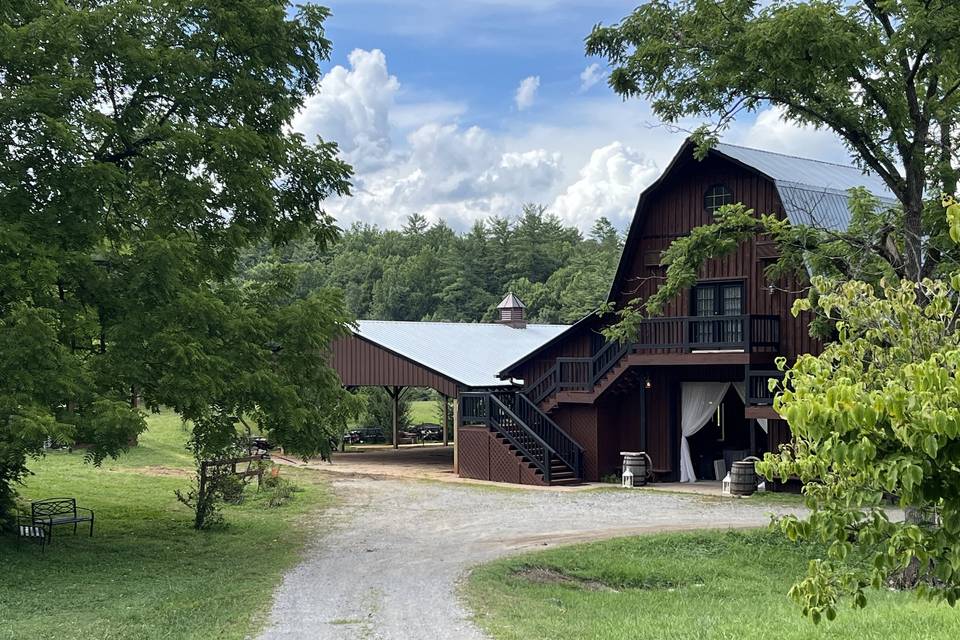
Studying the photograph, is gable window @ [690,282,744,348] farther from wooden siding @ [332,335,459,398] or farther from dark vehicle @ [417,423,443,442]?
dark vehicle @ [417,423,443,442]

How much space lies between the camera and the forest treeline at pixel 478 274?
→ 77.5m

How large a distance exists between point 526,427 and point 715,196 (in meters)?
7.90

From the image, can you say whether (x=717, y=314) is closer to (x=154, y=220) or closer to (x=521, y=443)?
(x=521, y=443)

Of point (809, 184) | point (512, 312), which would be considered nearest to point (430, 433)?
point (512, 312)

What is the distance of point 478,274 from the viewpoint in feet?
294

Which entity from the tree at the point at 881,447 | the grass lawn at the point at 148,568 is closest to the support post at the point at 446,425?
the grass lawn at the point at 148,568

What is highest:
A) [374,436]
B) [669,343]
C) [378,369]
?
[669,343]

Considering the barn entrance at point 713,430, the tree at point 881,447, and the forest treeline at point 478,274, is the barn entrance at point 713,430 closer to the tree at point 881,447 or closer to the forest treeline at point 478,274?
the tree at point 881,447

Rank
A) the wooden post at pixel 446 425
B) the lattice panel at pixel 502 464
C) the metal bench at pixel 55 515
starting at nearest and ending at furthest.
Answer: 1. the metal bench at pixel 55 515
2. the lattice panel at pixel 502 464
3. the wooden post at pixel 446 425

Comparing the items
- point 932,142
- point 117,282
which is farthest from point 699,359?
point 117,282

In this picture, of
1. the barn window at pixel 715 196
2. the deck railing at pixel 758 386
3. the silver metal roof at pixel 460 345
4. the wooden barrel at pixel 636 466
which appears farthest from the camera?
the silver metal roof at pixel 460 345

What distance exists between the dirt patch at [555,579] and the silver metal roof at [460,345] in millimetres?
14569

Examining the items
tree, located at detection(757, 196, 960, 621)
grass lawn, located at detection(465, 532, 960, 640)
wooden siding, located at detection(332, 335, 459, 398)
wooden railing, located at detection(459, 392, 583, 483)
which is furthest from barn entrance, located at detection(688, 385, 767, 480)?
tree, located at detection(757, 196, 960, 621)

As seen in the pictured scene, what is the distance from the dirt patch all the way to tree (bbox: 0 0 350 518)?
4155mm
